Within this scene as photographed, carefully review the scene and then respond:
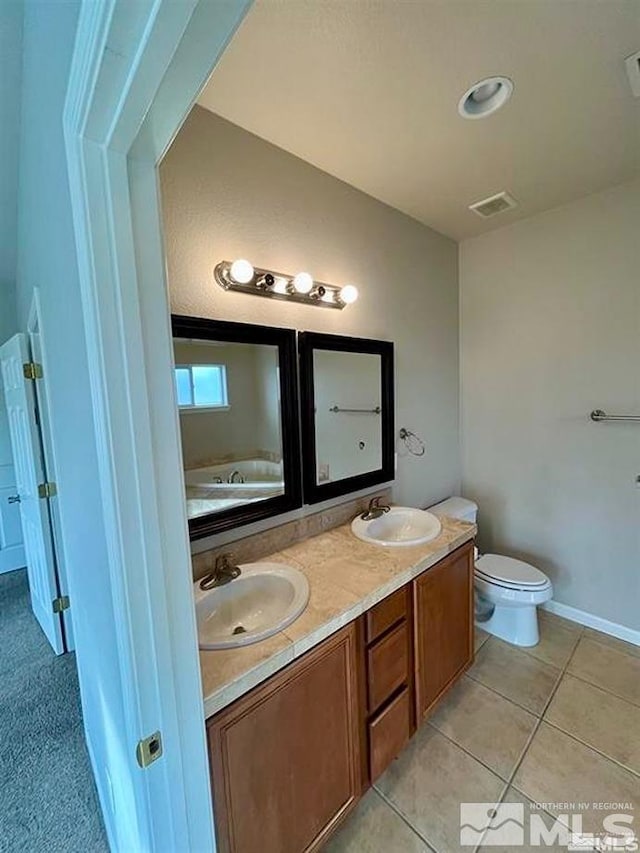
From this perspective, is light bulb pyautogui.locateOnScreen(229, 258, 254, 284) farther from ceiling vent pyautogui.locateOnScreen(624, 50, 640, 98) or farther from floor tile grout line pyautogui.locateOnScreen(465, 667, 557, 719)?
floor tile grout line pyautogui.locateOnScreen(465, 667, 557, 719)

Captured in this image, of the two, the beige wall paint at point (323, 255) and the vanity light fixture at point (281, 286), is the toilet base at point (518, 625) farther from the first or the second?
the vanity light fixture at point (281, 286)

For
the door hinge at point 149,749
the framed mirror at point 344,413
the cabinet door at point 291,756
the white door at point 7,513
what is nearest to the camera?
the door hinge at point 149,749

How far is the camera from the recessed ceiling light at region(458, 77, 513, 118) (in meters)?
1.31

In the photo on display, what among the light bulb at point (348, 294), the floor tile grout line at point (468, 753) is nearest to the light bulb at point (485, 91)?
the light bulb at point (348, 294)

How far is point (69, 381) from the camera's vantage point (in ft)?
3.18

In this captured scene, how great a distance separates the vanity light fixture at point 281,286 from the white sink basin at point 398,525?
1.11 meters

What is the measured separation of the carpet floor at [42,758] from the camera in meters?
1.33

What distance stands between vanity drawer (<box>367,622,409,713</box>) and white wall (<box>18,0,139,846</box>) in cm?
77

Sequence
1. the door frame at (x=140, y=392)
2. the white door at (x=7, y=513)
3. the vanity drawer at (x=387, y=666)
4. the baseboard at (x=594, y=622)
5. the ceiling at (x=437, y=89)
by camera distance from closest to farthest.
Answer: the door frame at (x=140, y=392), the ceiling at (x=437, y=89), the vanity drawer at (x=387, y=666), the baseboard at (x=594, y=622), the white door at (x=7, y=513)

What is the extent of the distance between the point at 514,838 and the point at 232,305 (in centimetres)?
218

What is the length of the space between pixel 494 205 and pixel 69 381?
2.34 m

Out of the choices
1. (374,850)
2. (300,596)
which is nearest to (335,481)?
(300,596)

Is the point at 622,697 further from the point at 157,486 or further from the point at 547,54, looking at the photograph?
the point at 547,54

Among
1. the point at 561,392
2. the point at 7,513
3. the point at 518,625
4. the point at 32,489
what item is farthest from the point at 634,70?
the point at 7,513
